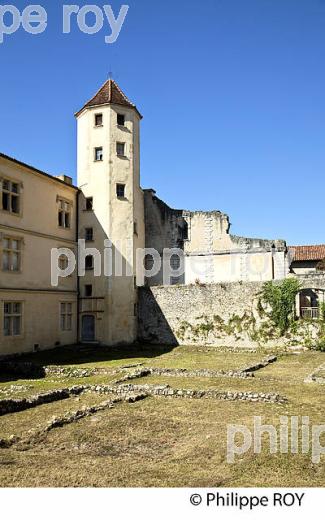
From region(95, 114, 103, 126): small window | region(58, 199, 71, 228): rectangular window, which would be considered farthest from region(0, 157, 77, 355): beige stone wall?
region(95, 114, 103, 126): small window

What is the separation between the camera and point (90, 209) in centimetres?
3088

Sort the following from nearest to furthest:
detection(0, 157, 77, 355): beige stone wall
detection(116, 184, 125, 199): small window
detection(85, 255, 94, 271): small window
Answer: detection(0, 157, 77, 355): beige stone wall < detection(85, 255, 94, 271): small window < detection(116, 184, 125, 199): small window

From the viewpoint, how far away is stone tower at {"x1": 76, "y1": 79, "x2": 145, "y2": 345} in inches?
1184

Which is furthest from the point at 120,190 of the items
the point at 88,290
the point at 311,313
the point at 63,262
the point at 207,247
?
the point at 311,313

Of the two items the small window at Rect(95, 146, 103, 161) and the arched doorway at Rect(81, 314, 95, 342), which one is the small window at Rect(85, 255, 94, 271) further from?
the small window at Rect(95, 146, 103, 161)

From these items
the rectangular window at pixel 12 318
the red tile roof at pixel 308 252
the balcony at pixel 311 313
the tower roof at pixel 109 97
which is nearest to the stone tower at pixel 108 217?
the tower roof at pixel 109 97

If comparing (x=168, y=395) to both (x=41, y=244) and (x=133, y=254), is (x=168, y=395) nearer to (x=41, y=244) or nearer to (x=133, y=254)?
(x=41, y=244)

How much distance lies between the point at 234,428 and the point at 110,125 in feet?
79.6

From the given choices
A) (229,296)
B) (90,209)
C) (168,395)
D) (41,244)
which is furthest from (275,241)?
(168,395)

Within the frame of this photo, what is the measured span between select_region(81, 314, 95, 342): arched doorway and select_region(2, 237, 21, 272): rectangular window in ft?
22.0

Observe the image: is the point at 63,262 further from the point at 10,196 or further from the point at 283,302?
the point at 283,302

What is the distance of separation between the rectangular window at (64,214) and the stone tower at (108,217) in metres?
0.90

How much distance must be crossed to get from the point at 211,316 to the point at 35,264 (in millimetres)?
11475

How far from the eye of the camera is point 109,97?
104ft
